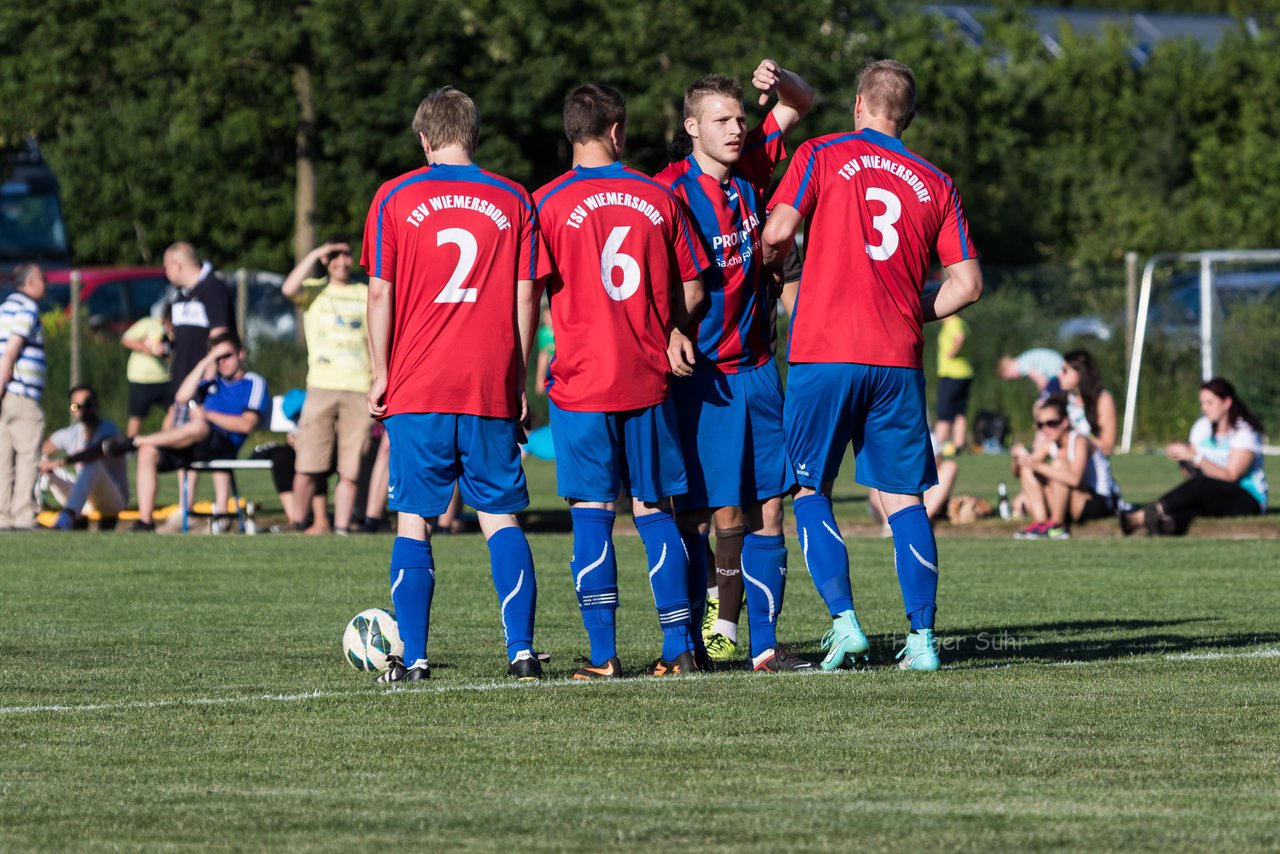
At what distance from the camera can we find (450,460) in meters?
7.80

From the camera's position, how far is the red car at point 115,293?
3047 cm

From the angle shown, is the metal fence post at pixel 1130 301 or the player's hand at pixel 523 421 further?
the metal fence post at pixel 1130 301

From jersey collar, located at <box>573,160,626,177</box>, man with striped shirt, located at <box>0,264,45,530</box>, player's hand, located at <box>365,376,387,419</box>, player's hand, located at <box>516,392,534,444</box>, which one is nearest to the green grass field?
player's hand, located at <box>516,392,534,444</box>

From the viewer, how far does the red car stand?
100.0 feet

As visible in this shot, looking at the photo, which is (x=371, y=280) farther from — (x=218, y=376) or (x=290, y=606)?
(x=218, y=376)

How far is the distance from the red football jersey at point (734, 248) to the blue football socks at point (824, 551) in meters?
0.58

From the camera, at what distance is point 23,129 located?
3491 centimetres

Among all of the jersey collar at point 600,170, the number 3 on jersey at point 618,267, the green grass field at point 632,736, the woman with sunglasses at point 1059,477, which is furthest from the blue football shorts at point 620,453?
the woman with sunglasses at point 1059,477

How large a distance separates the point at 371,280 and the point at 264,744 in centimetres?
207

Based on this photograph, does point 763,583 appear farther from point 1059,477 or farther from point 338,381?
point 1059,477

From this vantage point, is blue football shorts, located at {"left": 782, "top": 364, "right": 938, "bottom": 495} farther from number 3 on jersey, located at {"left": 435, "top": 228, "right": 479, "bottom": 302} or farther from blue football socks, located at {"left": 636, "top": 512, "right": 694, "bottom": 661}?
number 3 on jersey, located at {"left": 435, "top": 228, "right": 479, "bottom": 302}

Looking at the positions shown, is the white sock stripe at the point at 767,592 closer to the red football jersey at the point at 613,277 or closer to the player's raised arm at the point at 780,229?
the red football jersey at the point at 613,277

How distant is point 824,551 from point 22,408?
9.39 m

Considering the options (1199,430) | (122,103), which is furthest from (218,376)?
(122,103)
